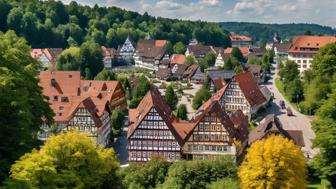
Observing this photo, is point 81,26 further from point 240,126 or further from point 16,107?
point 16,107

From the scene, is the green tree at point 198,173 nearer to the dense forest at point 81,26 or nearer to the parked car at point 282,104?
the parked car at point 282,104

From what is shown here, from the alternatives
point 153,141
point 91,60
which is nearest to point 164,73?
point 91,60

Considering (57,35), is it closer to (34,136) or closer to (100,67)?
(100,67)

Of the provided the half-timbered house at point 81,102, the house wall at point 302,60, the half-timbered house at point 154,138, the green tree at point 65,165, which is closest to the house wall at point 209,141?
the half-timbered house at point 154,138

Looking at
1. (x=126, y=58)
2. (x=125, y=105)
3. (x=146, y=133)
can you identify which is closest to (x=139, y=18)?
(x=126, y=58)

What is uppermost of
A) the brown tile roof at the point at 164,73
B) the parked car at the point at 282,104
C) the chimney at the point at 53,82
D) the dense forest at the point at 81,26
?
the dense forest at the point at 81,26

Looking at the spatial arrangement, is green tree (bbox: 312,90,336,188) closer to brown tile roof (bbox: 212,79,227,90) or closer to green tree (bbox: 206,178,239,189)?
green tree (bbox: 206,178,239,189)
